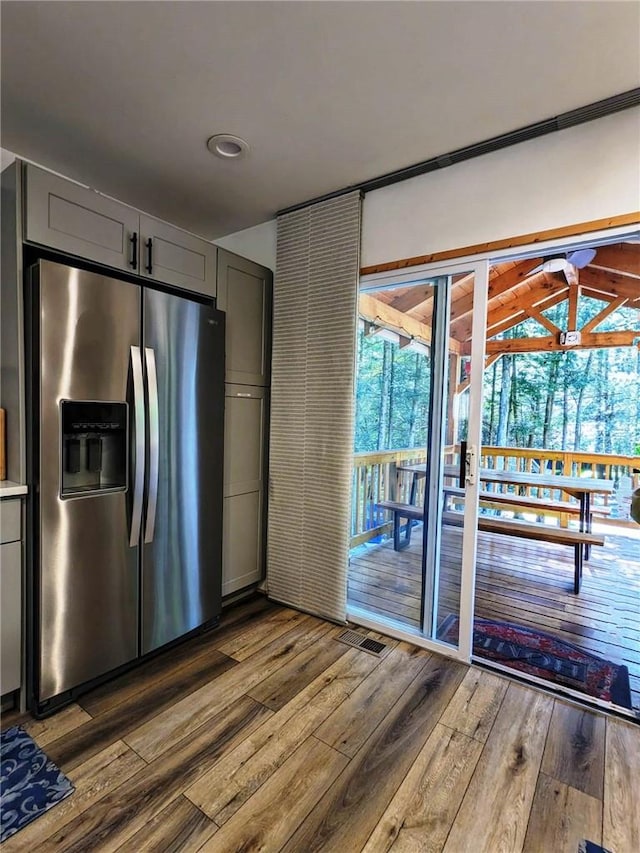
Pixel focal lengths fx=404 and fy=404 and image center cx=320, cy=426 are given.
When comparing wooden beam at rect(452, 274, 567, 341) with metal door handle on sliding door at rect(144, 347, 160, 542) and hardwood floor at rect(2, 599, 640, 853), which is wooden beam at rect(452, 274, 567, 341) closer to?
metal door handle on sliding door at rect(144, 347, 160, 542)

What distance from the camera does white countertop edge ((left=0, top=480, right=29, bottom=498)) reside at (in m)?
1.66

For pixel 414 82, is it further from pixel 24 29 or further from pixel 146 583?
pixel 146 583

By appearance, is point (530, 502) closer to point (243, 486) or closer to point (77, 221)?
point (243, 486)

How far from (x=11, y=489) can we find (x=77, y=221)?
1229 millimetres

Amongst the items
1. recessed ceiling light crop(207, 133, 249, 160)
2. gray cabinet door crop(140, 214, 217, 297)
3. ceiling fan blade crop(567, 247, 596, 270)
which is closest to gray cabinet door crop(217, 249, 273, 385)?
gray cabinet door crop(140, 214, 217, 297)

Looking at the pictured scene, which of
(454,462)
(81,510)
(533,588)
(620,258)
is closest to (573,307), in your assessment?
(620,258)

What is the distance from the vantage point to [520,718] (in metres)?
1.83

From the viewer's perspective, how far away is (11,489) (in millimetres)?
1674

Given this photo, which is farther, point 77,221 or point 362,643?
point 362,643

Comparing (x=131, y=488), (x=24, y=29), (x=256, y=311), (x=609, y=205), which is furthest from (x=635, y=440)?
(x=24, y=29)

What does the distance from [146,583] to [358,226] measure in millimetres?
2378

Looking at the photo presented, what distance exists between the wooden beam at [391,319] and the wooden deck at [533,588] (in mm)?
1178

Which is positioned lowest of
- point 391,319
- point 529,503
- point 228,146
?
point 529,503

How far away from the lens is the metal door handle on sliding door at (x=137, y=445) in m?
1.98
